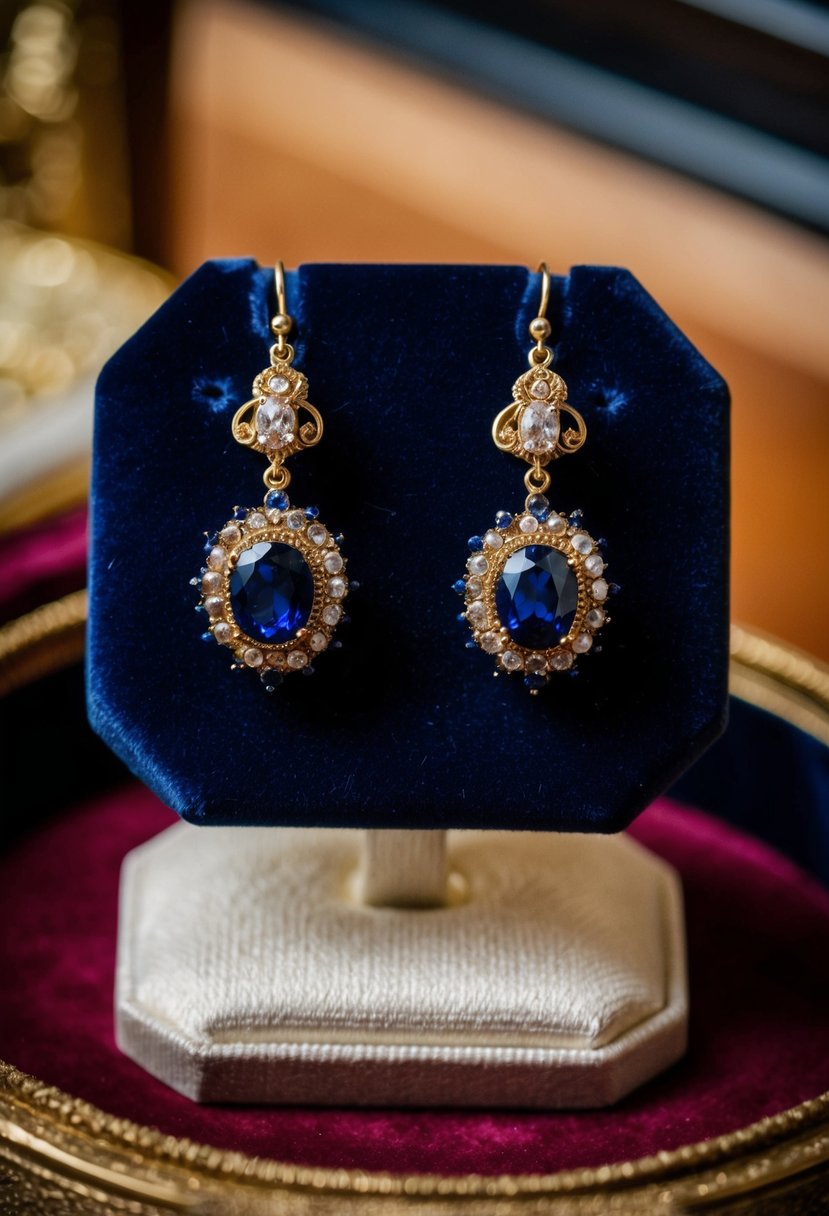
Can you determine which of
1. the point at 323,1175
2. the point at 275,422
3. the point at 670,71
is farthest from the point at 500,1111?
the point at 670,71

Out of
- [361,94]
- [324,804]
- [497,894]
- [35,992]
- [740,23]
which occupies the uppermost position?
[740,23]

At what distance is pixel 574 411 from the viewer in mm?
880

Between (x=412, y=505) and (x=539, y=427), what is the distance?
Result: 9 cm

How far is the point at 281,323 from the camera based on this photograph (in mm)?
878

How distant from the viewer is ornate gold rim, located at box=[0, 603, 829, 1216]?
71cm

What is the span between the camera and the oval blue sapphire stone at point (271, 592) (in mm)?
848

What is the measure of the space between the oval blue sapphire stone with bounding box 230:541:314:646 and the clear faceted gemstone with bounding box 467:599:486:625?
9cm

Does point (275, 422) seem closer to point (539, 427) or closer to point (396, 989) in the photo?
point (539, 427)

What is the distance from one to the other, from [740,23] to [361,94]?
1.93ft

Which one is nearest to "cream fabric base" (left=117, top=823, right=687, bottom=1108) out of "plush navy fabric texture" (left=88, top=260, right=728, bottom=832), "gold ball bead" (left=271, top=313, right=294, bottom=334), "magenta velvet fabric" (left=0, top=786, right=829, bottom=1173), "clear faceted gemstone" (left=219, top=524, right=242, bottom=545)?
"magenta velvet fabric" (left=0, top=786, right=829, bottom=1173)

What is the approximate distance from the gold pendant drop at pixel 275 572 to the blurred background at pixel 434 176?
1.88 feet

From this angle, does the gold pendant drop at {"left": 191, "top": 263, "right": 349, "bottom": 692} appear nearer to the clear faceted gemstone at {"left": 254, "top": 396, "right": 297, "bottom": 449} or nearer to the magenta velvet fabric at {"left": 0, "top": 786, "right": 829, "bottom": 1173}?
the clear faceted gemstone at {"left": 254, "top": 396, "right": 297, "bottom": 449}

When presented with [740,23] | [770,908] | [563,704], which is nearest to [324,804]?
[563,704]

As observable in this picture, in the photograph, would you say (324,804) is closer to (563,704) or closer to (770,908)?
(563,704)
